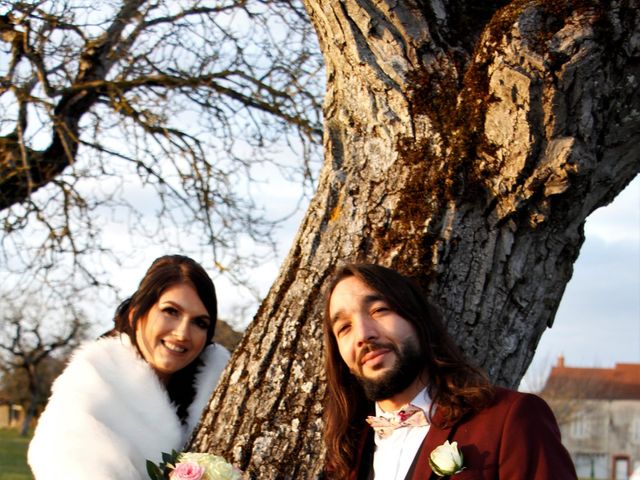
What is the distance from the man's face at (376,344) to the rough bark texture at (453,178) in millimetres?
309

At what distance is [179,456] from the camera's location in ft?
11.2

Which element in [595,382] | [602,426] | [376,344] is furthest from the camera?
[602,426]

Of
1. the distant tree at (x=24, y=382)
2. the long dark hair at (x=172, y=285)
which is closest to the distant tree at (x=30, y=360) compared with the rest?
the distant tree at (x=24, y=382)

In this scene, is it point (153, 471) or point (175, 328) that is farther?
point (175, 328)

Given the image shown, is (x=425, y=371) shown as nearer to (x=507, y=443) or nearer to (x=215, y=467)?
(x=507, y=443)

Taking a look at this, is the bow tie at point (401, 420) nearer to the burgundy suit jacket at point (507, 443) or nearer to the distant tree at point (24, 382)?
the burgundy suit jacket at point (507, 443)

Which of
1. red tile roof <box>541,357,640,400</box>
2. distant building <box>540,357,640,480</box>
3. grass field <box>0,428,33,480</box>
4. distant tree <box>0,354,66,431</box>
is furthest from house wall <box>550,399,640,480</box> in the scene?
grass field <box>0,428,33,480</box>

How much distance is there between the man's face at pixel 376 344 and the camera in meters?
3.09

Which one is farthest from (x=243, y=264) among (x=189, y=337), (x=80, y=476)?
(x=80, y=476)

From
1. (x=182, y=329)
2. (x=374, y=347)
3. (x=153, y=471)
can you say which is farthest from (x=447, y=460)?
(x=182, y=329)

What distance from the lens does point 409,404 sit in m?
3.14

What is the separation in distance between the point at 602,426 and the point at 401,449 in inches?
2491

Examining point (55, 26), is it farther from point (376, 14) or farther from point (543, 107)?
point (543, 107)

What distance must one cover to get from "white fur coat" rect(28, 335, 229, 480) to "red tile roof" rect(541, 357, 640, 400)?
51.7 metres
